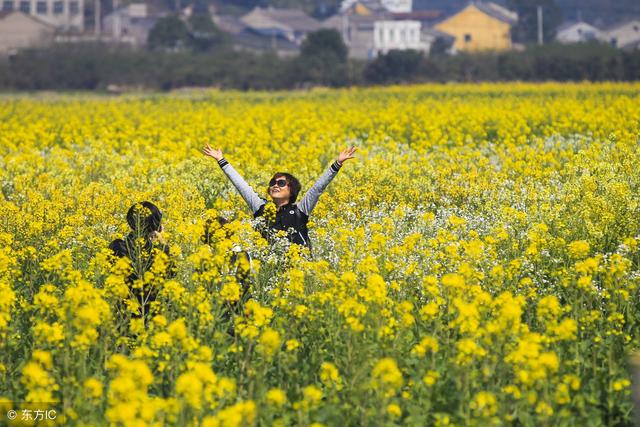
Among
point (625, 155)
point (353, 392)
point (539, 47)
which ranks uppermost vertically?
point (539, 47)

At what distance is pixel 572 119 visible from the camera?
24.2m

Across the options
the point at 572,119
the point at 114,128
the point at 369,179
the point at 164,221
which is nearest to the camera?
the point at 164,221

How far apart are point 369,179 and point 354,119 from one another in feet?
44.4

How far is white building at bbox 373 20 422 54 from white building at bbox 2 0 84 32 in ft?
89.1

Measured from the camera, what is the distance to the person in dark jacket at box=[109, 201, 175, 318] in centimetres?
825

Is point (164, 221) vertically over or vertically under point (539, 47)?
under

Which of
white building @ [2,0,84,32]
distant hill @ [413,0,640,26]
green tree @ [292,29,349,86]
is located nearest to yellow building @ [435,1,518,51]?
white building @ [2,0,84,32]

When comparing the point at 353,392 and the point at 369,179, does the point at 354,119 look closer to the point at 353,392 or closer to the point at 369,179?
the point at 369,179

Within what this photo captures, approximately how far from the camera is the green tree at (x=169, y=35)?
3656 inches

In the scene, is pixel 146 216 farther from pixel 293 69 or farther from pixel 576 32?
pixel 576 32

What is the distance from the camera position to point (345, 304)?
262 inches

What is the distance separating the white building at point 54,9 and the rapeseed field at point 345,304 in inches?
4135

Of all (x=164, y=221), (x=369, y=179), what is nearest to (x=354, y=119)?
(x=369, y=179)

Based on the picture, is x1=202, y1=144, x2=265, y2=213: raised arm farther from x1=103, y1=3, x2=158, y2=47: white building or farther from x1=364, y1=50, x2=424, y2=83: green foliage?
x1=103, y1=3, x2=158, y2=47: white building
